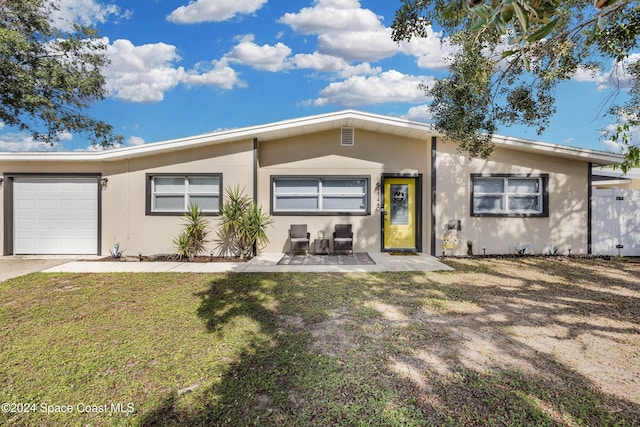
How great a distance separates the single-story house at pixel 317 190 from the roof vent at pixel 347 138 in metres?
0.03

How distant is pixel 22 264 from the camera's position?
7.14 meters

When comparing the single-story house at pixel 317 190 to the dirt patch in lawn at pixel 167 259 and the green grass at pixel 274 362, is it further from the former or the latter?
the green grass at pixel 274 362

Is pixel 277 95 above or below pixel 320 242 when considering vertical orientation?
above

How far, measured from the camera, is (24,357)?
2912 millimetres

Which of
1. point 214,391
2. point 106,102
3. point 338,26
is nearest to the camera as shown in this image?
point 214,391

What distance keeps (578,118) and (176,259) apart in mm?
10757

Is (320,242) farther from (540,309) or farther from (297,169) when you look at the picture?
(540,309)

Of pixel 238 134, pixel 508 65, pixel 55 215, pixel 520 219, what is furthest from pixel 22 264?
pixel 520 219

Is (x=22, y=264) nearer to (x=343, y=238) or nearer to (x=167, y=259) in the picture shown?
(x=167, y=259)

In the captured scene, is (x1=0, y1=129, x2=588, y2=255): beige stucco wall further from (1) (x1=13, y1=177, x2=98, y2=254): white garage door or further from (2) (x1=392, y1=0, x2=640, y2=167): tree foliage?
(2) (x1=392, y1=0, x2=640, y2=167): tree foliage

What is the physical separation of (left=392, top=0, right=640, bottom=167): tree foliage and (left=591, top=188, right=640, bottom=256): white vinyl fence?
249 centimetres

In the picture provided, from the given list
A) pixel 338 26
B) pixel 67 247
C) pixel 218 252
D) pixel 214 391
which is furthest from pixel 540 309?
pixel 67 247

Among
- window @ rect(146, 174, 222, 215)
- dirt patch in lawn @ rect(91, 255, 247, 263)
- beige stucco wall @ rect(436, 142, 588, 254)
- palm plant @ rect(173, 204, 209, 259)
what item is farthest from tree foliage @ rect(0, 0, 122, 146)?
beige stucco wall @ rect(436, 142, 588, 254)

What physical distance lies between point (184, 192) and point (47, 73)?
714 centimetres
